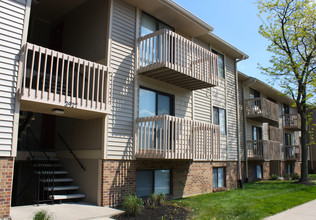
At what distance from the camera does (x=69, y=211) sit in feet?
24.3

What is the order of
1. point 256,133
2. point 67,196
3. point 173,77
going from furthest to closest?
point 256,133, point 173,77, point 67,196

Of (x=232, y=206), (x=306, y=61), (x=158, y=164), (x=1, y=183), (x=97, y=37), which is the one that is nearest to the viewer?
(x=1, y=183)

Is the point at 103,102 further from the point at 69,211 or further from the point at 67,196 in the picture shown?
the point at 69,211

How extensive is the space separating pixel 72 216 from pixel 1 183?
72.8 inches

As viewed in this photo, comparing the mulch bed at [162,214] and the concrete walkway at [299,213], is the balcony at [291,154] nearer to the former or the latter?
the concrete walkway at [299,213]

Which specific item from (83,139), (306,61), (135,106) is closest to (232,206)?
(135,106)

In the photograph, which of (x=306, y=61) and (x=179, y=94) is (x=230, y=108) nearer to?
(x=179, y=94)

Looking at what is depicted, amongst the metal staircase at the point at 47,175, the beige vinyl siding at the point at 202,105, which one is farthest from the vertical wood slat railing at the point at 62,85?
the beige vinyl siding at the point at 202,105

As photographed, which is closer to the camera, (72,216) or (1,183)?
(1,183)

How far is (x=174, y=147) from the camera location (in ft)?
30.5

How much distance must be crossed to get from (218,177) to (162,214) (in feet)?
A: 23.4

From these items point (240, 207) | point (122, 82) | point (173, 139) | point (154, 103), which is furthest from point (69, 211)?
point (240, 207)

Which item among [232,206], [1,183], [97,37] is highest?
[97,37]

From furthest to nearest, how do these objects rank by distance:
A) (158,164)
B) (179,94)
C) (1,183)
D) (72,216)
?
(179,94), (158,164), (72,216), (1,183)
